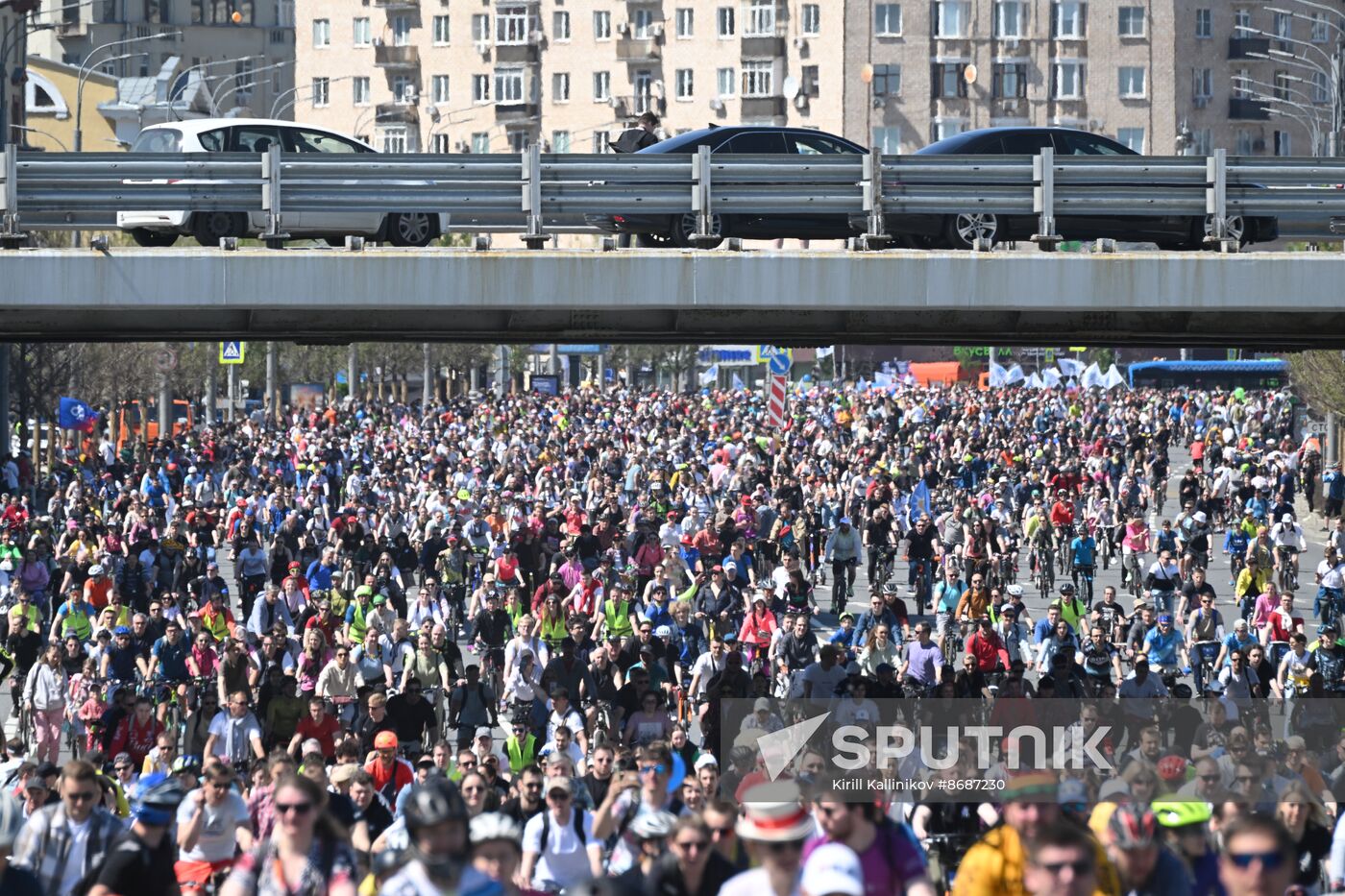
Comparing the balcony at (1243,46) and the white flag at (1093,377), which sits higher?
the balcony at (1243,46)

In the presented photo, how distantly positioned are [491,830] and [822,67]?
92751mm

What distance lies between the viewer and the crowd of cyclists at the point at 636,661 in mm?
8312

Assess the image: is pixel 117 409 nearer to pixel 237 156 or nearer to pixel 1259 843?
pixel 237 156

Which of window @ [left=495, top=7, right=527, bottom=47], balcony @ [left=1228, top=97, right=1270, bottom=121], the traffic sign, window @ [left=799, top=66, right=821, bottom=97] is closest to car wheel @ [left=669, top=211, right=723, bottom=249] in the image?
the traffic sign

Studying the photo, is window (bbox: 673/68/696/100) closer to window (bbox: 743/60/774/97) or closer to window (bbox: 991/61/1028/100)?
window (bbox: 743/60/774/97)

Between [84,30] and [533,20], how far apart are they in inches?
1697

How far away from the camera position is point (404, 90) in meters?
105

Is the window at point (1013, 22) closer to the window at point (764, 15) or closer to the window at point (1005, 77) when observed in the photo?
the window at point (1005, 77)

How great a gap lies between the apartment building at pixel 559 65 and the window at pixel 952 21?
12.8 feet

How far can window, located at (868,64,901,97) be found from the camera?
3851 inches

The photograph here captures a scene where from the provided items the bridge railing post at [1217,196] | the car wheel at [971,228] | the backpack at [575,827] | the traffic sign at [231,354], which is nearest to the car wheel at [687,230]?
the car wheel at [971,228]

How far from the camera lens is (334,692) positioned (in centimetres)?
1909

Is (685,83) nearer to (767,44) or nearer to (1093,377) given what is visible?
(767,44)

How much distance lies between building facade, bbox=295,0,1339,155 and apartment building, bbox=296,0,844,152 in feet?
0.27
